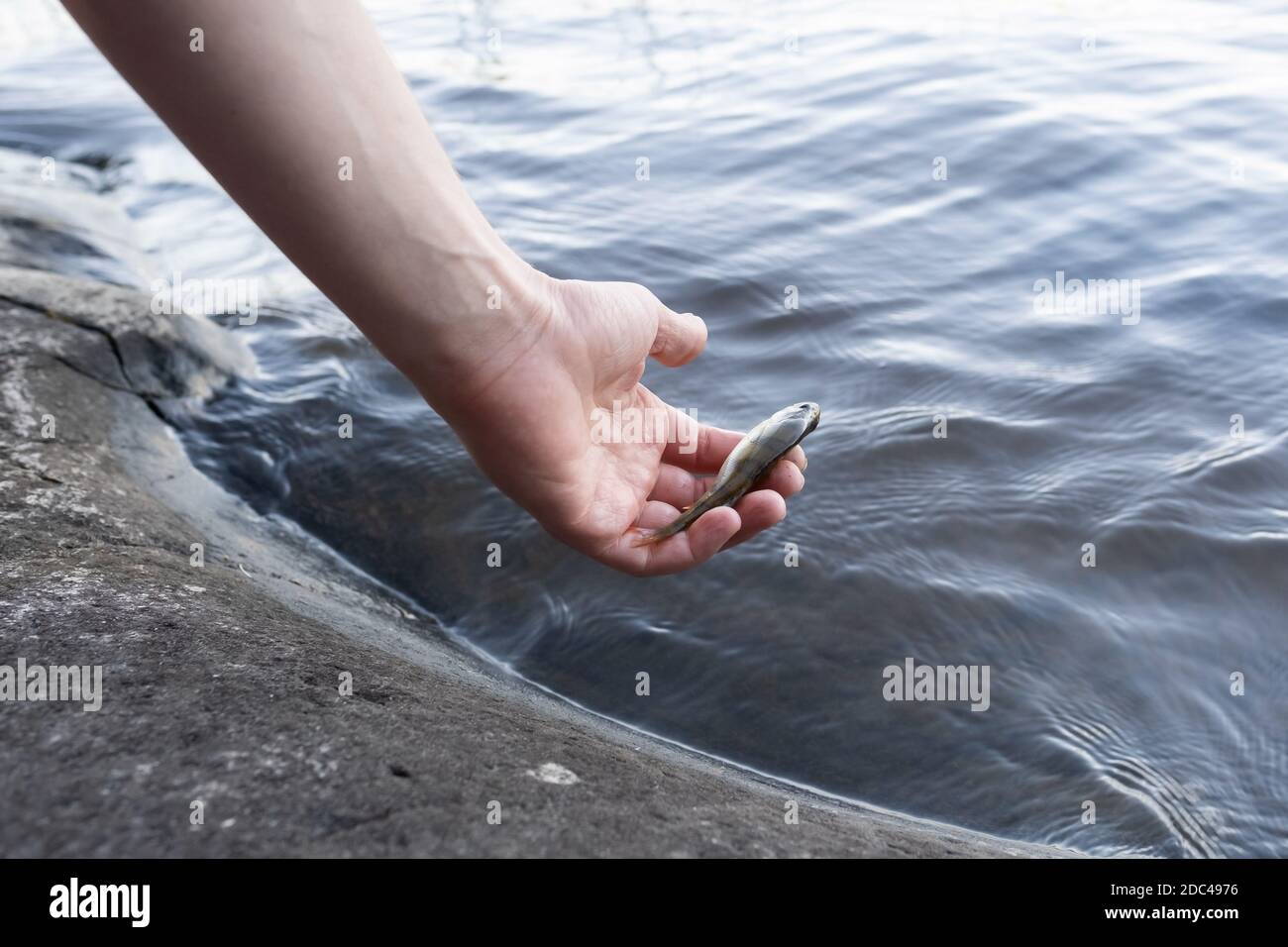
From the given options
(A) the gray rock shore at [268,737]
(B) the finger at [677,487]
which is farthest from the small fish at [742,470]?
(A) the gray rock shore at [268,737]

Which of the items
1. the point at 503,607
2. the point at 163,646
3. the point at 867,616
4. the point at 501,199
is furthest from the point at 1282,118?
the point at 163,646

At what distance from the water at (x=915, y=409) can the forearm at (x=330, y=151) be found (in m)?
1.88

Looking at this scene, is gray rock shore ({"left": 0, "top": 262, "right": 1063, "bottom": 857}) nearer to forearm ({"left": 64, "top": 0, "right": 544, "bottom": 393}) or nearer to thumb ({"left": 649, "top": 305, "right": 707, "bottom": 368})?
forearm ({"left": 64, "top": 0, "right": 544, "bottom": 393})

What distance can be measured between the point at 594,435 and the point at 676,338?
429mm

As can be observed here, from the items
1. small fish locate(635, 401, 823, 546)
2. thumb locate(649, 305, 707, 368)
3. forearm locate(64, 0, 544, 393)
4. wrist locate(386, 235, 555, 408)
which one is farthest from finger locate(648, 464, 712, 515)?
forearm locate(64, 0, 544, 393)

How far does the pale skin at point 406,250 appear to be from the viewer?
5.54ft

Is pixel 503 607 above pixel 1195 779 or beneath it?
above

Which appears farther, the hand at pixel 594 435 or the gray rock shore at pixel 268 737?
the hand at pixel 594 435

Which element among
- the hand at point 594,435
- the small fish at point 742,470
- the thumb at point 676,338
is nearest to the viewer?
the hand at point 594,435

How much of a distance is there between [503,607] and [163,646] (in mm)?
1866

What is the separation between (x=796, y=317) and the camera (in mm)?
6062

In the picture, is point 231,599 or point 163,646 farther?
point 231,599

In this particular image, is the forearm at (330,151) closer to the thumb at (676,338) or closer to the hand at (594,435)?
the hand at (594,435)

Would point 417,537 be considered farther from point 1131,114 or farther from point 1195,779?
point 1131,114
